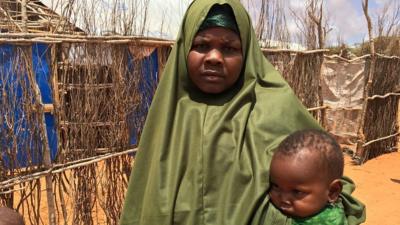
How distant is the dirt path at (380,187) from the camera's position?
234 inches

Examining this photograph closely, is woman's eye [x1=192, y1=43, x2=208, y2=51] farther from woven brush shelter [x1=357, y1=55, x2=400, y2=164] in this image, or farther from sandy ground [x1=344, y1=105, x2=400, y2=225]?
woven brush shelter [x1=357, y1=55, x2=400, y2=164]

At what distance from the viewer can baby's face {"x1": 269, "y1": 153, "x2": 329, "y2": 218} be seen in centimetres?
131

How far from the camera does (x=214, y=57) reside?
59.0 inches

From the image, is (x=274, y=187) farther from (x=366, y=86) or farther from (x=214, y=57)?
(x=366, y=86)

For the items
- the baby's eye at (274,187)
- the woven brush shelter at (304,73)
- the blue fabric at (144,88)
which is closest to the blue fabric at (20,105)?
the blue fabric at (144,88)

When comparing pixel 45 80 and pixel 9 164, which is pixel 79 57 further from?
pixel 9 164

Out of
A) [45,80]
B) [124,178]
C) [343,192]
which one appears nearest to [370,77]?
[124,178]

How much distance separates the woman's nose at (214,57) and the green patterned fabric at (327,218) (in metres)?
0.59

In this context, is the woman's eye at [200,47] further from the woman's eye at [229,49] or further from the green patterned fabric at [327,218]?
the green patterned fabric at [327,218]

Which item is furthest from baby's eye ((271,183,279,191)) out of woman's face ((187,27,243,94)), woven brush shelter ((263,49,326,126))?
woven brush shelter ((263,49,326,126))

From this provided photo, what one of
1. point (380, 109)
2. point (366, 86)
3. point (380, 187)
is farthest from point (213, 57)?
point (380, 109)

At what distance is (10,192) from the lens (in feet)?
11.5

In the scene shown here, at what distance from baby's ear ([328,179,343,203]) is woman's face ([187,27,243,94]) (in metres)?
0.51

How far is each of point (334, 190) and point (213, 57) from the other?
60 cm
